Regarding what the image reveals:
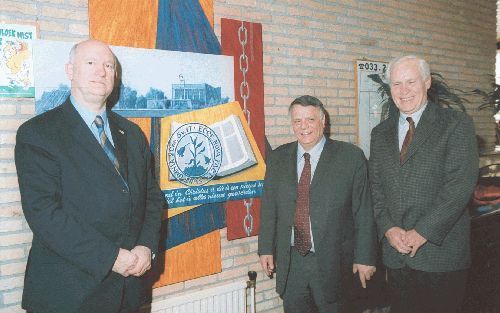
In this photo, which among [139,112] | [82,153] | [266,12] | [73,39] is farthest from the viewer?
[266,12]

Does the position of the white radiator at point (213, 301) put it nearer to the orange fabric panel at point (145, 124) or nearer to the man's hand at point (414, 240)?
the orange fabric panel at point (145, 124)

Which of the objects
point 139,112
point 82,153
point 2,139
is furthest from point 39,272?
point 139,112

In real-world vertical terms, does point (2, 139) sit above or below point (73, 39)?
below

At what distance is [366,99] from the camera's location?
3924 mm

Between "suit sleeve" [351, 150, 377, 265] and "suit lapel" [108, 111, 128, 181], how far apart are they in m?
1.41

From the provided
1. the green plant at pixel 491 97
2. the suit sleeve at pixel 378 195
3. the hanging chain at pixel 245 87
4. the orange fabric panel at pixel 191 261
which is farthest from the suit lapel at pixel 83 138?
the green plant at pixel 491 97

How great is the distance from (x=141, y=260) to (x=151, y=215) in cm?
30

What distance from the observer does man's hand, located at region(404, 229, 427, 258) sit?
87.7 inches

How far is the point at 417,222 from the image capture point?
2.26m

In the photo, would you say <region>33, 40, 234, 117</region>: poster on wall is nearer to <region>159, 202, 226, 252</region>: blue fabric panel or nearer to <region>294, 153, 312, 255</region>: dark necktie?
<region>159, 202, 226, 252</region>: blue fabric panel

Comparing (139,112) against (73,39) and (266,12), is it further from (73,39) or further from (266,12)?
(266,12)

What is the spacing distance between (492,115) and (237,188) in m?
4.26

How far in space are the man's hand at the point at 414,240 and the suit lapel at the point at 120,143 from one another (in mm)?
1620

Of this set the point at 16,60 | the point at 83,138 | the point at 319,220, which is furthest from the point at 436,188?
the point at 16,60
